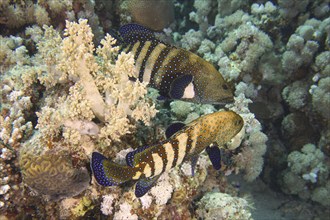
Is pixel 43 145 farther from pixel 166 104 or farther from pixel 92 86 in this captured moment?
pixel 166 104

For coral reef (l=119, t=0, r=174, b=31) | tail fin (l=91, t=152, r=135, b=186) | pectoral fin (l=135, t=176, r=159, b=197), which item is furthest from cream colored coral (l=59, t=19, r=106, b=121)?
coral reef (l=119, t=0, r=174, b=31)

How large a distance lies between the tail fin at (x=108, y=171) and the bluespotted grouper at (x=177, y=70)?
1148 mm

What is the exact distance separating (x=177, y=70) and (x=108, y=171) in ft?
5.00


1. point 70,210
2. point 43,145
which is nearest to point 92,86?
point 43,145

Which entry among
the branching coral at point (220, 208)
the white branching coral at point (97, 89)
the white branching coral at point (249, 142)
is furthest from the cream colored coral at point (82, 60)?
the white branching coral at point (249, 142)

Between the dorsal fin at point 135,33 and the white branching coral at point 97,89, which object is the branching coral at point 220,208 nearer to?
the white branching coral at point 97,89

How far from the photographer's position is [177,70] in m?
3.57

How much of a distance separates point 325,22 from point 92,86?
5.04 meters

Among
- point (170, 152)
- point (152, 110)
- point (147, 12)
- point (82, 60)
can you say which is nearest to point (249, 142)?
point (152, 110)

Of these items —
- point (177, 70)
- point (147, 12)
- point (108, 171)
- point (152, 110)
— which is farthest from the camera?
point (147, 12)

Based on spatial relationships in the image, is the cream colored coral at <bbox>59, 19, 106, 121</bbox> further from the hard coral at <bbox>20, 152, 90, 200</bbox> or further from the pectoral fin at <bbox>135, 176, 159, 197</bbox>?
the pectoral fin at <bbox>135, 176, 159, 197</bbox>

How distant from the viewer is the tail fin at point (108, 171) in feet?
8.72

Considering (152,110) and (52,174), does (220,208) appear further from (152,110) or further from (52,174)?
(52,174)

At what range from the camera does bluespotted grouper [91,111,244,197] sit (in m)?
2.67
